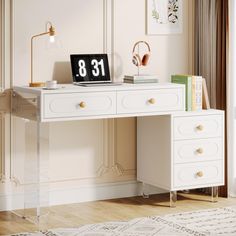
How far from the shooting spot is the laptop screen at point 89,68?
507 cm

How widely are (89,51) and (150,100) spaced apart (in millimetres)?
642

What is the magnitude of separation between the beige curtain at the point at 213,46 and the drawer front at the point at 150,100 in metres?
0.51

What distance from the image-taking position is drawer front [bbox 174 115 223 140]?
513cm

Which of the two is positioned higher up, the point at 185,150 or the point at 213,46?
the point at 213,46

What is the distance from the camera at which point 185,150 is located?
5156 mm

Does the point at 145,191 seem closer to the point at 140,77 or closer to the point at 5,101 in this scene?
the point at 140,77

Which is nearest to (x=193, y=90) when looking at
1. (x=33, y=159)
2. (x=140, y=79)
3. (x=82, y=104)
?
(x=140, y=79)

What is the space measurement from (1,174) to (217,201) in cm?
166

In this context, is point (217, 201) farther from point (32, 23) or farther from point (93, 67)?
point (32, 23)

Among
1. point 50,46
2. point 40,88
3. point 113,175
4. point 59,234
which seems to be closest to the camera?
point 59,234

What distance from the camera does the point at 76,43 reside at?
17.1 feet

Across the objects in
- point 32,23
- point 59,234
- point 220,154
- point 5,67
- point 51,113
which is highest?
point 32,23

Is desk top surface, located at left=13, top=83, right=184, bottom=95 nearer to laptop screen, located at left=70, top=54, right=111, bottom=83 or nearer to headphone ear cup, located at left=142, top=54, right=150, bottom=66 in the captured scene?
laptop screen, located at left=70, top=54, right=111, bottom=83

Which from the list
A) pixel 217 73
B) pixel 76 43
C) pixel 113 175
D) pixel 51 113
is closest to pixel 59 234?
pixel 51 113
